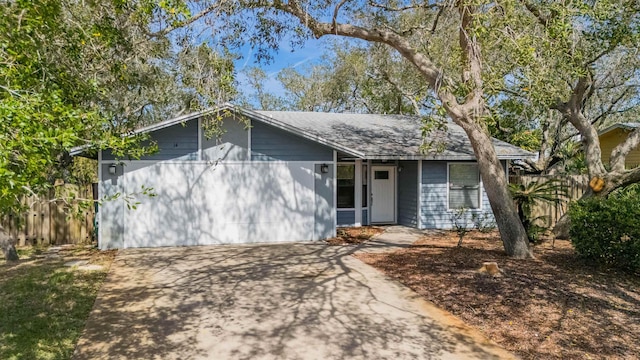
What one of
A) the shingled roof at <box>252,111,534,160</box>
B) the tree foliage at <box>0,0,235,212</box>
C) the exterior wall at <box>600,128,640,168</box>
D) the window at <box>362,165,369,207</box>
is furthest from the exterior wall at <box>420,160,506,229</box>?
the exterior wall at <box>600,128,640,168</box>

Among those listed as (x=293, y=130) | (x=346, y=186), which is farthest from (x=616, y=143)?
(x=293, y=130)

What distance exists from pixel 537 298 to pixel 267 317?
11.8 ft

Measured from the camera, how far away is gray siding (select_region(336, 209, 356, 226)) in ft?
45.1

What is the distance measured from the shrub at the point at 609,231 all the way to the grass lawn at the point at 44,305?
7.84 m

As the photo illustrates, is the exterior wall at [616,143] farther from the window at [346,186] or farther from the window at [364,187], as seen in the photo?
the window at [346,186]

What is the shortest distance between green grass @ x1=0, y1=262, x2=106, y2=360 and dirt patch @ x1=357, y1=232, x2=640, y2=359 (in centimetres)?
460

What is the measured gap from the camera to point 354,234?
12.4 m

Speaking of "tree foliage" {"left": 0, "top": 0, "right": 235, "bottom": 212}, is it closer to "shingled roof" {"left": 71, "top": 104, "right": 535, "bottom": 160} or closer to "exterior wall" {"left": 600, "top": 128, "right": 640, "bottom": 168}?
"shingled roof" {"left": 71, "top": 104, "right": 535, "bottom": 160}

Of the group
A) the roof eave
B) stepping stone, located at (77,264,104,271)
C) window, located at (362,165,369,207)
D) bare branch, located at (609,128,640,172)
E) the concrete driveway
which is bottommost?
the concrete driveway

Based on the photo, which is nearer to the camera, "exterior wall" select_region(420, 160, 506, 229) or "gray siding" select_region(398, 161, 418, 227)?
"exterior wall" select_region(420, 160, 506, 229)

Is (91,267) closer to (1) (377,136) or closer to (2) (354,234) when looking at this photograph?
(2) (354,234)

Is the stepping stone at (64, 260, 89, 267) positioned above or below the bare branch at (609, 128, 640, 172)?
below

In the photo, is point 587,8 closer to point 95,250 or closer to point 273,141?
point 273,141

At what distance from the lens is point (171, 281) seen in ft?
24.1
